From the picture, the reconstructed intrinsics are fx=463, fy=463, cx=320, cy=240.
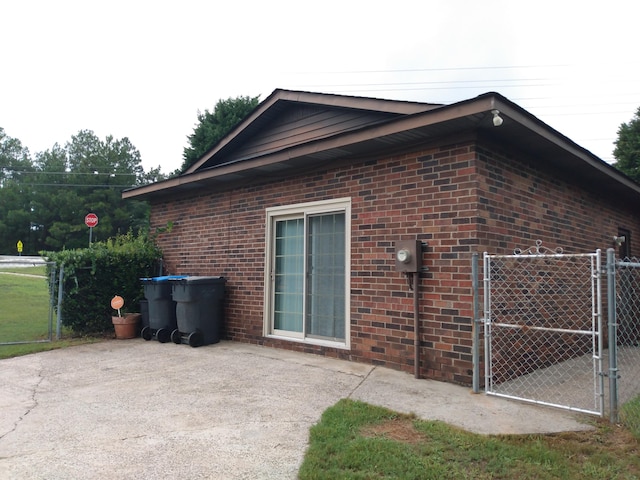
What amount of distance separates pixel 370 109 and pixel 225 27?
15.8 feet

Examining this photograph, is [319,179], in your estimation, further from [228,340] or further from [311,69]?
[311,69]

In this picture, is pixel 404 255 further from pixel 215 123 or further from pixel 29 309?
pixel 215 123

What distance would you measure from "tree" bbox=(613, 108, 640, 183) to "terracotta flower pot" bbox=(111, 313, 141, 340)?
20.3 m

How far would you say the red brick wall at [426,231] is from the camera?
16.4ft

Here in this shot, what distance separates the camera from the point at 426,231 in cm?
534

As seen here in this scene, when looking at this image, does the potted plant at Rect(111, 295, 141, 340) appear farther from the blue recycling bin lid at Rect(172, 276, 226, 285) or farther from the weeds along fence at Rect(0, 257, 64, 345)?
the blue recycling bin lid at Rect(172, 276, 226, 285)

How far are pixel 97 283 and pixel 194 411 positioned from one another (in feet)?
16.7

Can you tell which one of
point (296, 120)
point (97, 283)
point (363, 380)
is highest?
point (296, 120)

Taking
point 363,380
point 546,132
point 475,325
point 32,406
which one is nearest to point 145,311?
point 32,406

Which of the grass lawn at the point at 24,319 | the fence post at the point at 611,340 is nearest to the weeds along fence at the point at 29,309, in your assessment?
the grass lawn at the point at 24,319

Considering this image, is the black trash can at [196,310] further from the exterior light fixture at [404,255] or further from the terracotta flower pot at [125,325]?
the exterior light fixture at [404,255]

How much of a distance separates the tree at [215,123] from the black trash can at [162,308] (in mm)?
14169

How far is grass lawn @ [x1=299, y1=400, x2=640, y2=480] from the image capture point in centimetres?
290

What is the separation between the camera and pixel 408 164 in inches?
220
